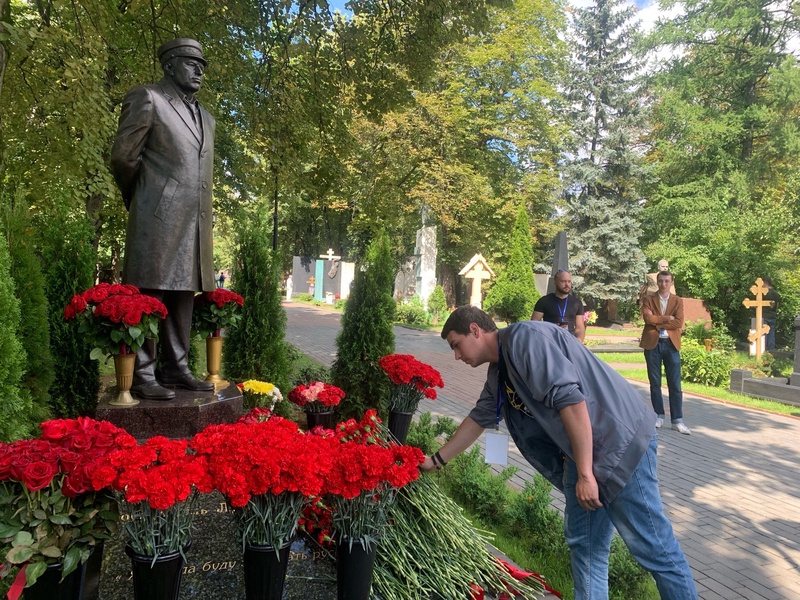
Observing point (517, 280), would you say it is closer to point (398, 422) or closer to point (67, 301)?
point (398, 422)

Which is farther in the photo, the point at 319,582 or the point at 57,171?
the point at 57,171

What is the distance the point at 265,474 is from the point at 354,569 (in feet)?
2.09

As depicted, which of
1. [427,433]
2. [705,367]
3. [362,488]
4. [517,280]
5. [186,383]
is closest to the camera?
[362,488]

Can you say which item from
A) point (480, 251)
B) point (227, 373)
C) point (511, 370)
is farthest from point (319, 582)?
point (480, 251)

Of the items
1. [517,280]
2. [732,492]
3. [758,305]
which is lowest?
[732,492]

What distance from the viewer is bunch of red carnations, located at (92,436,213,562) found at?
192 centimetres

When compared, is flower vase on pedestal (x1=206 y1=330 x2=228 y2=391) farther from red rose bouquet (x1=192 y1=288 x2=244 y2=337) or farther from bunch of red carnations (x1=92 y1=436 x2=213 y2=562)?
bunch of red carnations (x1=92 y1=436 x2=213 y2=562)

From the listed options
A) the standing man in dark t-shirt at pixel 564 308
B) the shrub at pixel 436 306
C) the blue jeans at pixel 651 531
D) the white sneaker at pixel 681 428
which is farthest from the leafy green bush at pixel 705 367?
the shrub at pixel 436 306

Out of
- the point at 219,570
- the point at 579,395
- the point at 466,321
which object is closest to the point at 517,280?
the point at 466,321

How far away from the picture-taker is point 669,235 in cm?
2461

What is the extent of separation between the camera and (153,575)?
6.64ft

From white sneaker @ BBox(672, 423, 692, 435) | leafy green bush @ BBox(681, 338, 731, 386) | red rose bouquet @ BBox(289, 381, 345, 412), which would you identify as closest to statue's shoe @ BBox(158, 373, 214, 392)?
red rose bouquet @ BBox(289, 381, 345, 412)

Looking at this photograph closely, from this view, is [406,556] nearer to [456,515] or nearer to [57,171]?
[456,515]

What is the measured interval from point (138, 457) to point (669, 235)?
26116 mm
